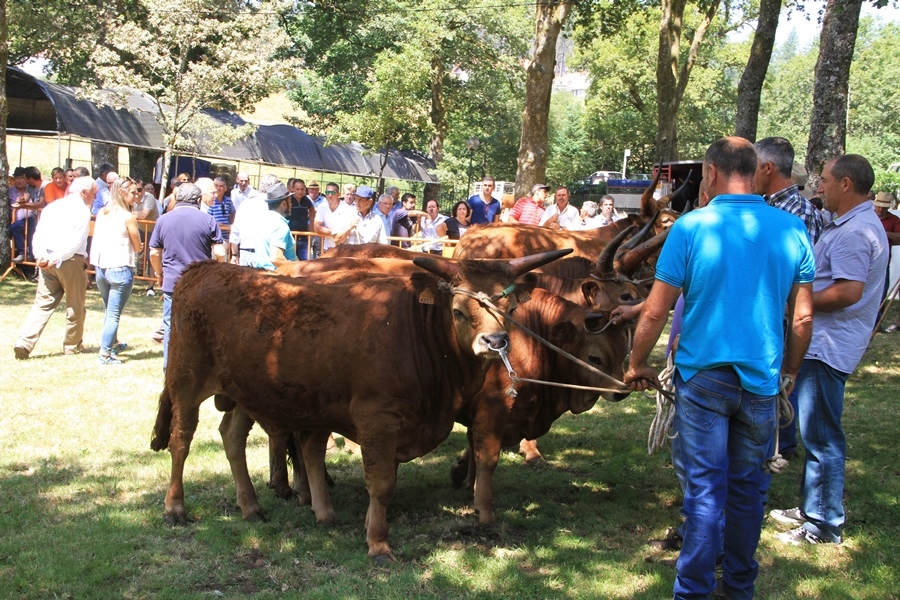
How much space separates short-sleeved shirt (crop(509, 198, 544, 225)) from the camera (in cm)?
1345

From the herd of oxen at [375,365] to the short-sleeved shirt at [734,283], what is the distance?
1.35 metres

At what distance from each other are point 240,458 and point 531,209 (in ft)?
27.1

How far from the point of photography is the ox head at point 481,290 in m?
5.48

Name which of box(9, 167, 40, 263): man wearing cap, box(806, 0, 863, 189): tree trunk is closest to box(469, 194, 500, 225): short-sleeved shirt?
box(806, 0, 863, 189): tree trunk

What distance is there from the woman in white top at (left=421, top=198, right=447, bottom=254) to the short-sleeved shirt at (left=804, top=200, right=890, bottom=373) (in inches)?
365

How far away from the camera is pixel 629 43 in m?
49.5

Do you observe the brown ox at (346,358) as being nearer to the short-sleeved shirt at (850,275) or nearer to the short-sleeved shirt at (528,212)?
the short-sleeved shirt at (850,275)

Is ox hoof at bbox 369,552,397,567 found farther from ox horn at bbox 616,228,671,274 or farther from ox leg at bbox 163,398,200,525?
ox horn at bbox 616,228,671,274

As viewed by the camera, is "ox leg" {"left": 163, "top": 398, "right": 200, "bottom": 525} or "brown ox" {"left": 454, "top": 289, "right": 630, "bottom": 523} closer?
"ox leg" {"left": 163, "top": 398, "right": 200, "bottom": 525}

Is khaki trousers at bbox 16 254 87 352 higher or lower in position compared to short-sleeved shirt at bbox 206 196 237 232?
lower

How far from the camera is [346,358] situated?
18.3 ft

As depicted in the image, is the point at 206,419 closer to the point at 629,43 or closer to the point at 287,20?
the point at 287,20

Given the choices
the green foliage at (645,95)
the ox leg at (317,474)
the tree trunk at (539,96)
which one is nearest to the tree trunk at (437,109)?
the green foliage at (645,95)

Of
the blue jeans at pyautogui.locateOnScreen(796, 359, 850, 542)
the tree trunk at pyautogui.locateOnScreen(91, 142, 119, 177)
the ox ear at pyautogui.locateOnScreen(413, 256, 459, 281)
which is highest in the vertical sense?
the tree trunk at pyautogui.locateOnScreen(91, 142, 119, 177)
